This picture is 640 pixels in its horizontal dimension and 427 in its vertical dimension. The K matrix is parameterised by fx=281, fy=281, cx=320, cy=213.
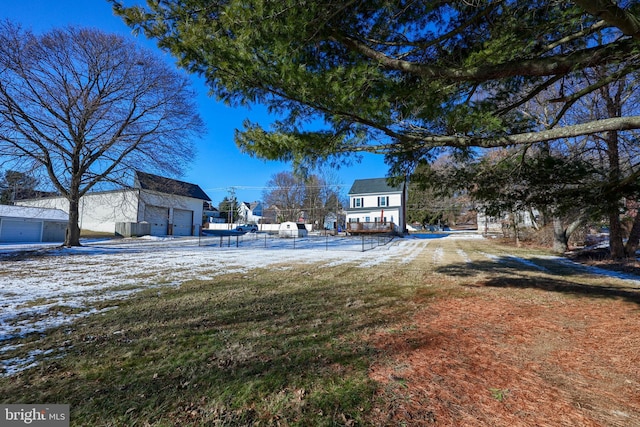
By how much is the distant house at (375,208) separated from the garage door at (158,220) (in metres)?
20.2

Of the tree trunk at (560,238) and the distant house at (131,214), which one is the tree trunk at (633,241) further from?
the distant house at (131,214)

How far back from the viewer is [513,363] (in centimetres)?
275

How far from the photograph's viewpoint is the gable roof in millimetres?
19500

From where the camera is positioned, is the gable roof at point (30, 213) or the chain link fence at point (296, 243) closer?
the chain link fence at point (296, 243)

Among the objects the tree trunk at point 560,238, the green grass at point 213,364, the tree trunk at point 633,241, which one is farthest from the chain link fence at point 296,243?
the green grass at point 213,364

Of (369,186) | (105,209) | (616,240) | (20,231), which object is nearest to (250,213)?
(369,186)

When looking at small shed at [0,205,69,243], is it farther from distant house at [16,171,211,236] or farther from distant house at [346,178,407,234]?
distant house at [346,178,407,234]

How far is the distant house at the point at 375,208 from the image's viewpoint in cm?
3303

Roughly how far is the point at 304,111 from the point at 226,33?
1442mm

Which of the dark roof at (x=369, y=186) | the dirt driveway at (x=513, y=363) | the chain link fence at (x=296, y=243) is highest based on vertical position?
the dark roof at (x=369, y=186)

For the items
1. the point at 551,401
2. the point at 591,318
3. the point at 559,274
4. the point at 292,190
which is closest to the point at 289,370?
the point at 551,401

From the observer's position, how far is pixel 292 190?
43.8 meters

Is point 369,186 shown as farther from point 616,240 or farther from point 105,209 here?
point 105,209

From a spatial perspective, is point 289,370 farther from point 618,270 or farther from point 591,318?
point 618,270
